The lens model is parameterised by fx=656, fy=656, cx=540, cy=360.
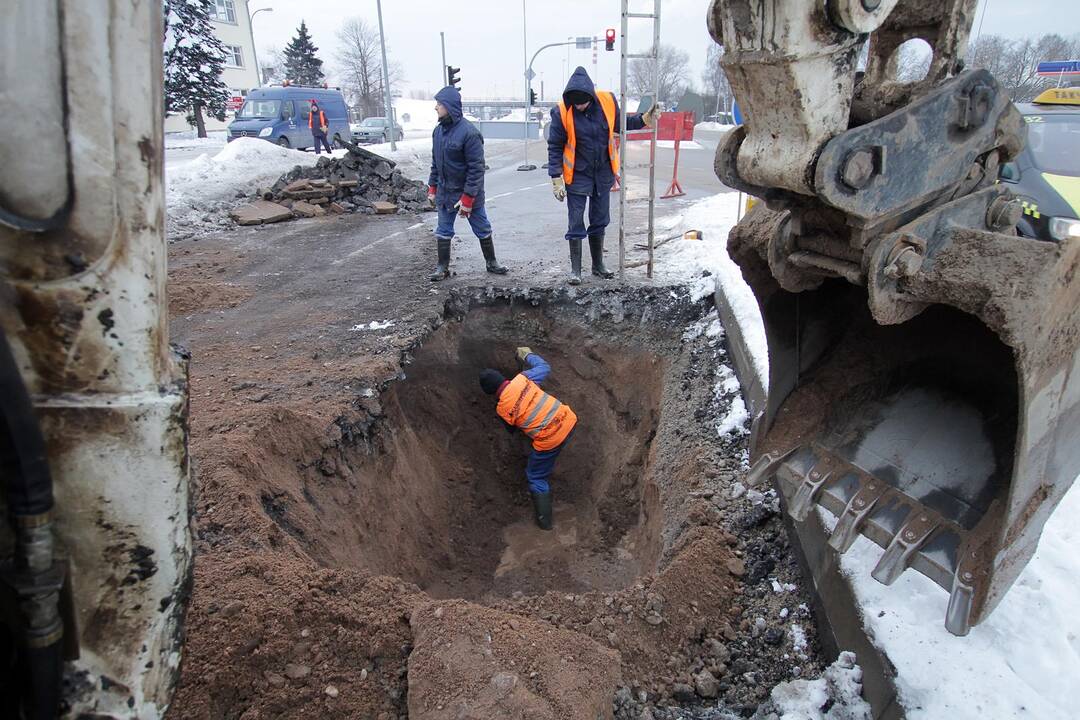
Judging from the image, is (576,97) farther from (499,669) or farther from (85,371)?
(85,371)

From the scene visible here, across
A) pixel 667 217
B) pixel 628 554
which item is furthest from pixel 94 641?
pixel 667 217

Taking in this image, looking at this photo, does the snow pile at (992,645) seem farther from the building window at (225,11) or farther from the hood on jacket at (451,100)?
the building window at (225,11)

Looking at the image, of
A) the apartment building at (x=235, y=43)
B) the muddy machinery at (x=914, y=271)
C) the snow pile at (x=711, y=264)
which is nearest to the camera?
the muddy machinery at (x=914, y=271)

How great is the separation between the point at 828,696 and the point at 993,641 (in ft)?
1.94

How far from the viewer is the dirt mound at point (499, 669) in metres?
2.32

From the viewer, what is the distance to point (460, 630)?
261cm

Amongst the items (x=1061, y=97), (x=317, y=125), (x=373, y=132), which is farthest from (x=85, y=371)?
(x=373, y=132)

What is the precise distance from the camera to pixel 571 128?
6191 mm

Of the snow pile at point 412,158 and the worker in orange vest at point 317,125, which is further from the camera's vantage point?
the worker in orange vest at point 317,125

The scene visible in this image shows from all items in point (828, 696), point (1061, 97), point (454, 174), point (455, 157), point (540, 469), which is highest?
point (1061, 97)

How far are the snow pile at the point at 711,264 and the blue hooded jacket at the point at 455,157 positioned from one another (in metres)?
2.14

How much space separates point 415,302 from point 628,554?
3082 mm

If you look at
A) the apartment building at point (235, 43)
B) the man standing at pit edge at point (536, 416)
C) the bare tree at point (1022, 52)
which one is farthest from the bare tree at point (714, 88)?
the man standing at pit edge at point (536, 416)

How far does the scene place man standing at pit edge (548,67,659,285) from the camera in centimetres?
611
